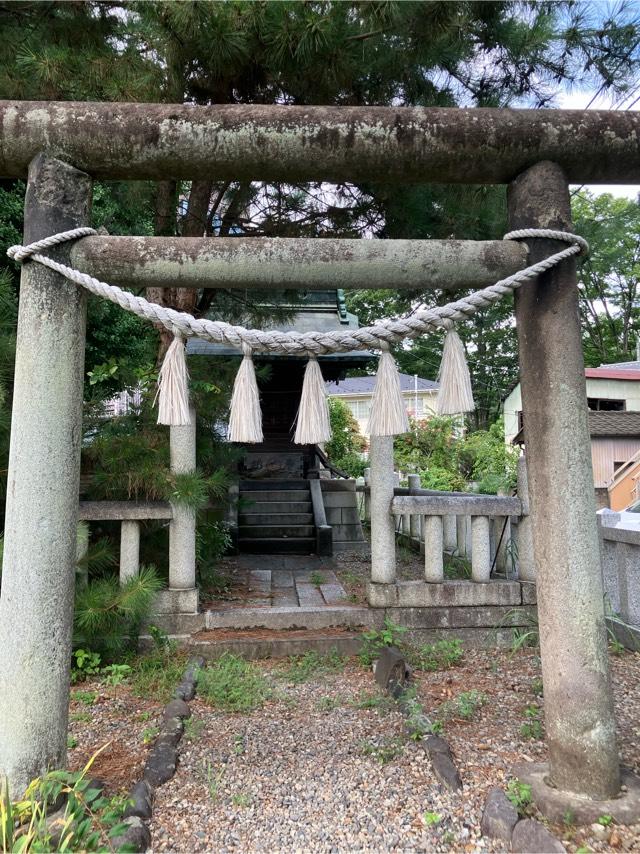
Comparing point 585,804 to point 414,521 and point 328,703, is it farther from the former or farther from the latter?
point 414,521

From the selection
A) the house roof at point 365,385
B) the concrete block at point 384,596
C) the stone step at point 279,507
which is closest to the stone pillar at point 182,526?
the concrete block at point 384,596

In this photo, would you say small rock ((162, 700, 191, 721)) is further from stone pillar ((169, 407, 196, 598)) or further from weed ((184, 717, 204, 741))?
stone pillar ((169, 407, 196, 598))

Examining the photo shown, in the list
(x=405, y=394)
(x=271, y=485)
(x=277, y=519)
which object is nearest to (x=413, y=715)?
(x=277, y=519)

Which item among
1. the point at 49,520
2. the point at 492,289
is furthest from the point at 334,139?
the point at 49,520

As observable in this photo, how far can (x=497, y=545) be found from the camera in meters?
5.51

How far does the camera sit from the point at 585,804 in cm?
223

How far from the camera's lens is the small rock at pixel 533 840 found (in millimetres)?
2031

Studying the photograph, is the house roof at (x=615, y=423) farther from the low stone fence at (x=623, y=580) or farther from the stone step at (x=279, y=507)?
the low stone fence at (x=623, y=580)

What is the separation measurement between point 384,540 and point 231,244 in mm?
3124

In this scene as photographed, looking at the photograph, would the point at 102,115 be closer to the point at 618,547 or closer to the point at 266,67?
the point at 266,67

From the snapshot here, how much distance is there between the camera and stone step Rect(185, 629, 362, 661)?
14.2 feet

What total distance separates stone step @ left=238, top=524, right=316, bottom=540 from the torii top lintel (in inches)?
252

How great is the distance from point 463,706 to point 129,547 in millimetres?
2719

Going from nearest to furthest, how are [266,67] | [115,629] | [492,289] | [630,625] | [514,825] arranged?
[514,825] < [492,289] < [115,629] < [266,67] < [630,625]
